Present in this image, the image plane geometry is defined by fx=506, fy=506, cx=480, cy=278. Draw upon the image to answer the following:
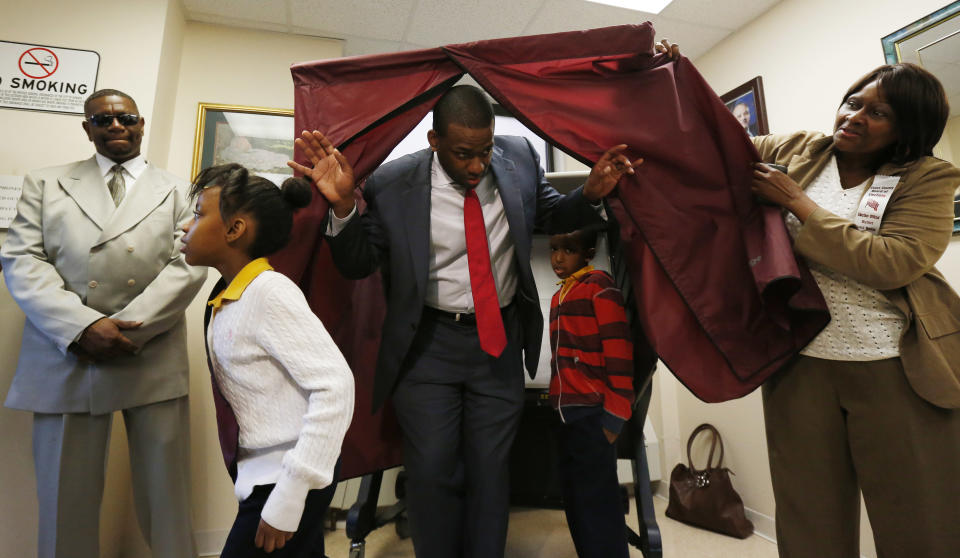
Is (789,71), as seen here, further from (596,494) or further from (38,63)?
(38,63)

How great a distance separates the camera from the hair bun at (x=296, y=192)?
122 centimetres

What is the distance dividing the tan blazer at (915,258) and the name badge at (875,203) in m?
0.02

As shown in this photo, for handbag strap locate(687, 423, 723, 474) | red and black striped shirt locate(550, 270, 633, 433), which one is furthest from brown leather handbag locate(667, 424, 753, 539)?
red and black striped shirt locate(550, 270, 633, 433)

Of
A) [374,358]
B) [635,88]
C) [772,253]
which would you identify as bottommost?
[374,358]

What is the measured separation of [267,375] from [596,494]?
47.9 inches

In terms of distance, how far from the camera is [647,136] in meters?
1.47

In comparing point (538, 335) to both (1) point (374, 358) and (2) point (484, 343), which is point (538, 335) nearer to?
(2) point (484, 343)

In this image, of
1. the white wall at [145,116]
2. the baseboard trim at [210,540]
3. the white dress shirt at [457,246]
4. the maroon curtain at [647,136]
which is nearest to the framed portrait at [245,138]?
the white wall at [145,116]

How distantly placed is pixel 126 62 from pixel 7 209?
0.87 metres

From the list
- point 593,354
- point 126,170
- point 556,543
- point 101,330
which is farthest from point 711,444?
point 126,170

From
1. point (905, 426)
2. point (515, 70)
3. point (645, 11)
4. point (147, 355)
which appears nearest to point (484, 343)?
point (515, 70)

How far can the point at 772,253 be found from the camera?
135 centimetres

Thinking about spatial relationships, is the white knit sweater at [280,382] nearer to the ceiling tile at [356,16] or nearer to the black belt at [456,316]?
the black belt at [456,316]

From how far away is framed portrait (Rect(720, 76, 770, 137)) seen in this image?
2.83 metres
